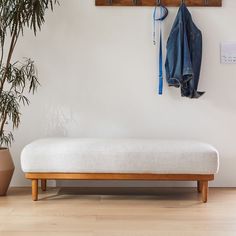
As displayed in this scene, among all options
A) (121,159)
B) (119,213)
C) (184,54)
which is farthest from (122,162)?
(184,54)

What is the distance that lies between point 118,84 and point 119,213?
1326 millimetres

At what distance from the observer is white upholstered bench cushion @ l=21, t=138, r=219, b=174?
3.30 meters

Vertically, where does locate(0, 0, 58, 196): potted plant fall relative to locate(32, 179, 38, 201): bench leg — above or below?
above

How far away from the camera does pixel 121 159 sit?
332cm

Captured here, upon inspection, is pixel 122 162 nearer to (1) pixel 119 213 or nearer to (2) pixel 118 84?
(1) pixel 119 213

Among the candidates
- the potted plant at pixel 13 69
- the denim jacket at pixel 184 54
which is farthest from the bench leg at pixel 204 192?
the potted plant at pixel 13 69

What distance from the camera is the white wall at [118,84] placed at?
392 centimetres

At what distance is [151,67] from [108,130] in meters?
0.71

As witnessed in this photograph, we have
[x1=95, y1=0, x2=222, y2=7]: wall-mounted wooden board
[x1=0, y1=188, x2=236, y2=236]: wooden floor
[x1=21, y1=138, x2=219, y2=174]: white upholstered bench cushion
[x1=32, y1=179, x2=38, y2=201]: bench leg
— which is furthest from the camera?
[x1=95, y1=0, x2=222, y2=7]: wall-mounted wooden board

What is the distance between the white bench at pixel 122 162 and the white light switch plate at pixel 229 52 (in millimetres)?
986

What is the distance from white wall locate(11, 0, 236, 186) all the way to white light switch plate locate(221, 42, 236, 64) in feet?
0.16

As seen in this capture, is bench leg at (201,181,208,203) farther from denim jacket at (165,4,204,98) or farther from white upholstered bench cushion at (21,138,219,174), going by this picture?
denim jacket at (165,4,204,98)

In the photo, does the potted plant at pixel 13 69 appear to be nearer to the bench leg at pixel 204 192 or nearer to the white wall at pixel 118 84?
the white wall at pixel 118 84

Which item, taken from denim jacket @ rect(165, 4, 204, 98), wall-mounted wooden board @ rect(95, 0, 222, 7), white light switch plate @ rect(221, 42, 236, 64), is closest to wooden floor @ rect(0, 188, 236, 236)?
denim jacket @ rect(165, 4, 204, 98)
